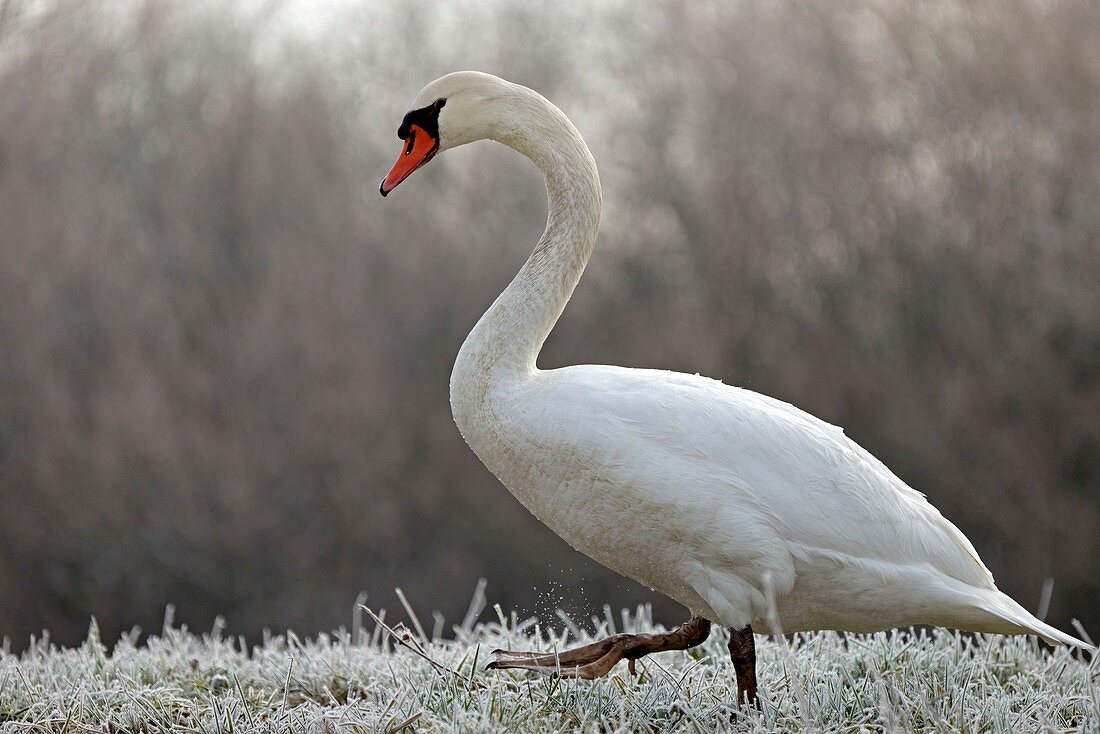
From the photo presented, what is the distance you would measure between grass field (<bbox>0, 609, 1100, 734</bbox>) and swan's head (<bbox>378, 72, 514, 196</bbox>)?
4.51 feet

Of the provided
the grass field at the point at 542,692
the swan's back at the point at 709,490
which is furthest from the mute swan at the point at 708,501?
the grass field at the point at 542,692

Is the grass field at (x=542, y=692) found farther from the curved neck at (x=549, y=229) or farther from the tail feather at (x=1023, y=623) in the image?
the curved neck at (x=549, y=229)

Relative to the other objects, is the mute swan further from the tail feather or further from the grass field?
the grass field

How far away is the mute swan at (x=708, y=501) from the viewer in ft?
9.87

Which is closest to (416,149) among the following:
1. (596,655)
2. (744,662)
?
(596,655)

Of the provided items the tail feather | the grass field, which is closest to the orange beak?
the grass field

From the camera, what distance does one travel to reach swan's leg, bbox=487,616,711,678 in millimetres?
3260

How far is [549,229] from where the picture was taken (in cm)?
354

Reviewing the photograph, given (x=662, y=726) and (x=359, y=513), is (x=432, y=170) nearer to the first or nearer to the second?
(x=359, y=513)

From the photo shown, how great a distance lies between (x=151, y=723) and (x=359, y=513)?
902cm

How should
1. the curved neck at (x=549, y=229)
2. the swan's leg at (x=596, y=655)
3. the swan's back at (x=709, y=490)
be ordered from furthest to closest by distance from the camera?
1. the curved neck at (x=549, y=229)
2. the swan's leg at (x=596, y=655)
3. the swan's back at (x=709, y=490)

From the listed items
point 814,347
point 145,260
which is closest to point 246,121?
point 145,260

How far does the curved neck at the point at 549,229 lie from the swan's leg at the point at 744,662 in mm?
890

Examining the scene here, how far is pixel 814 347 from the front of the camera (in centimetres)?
1145
